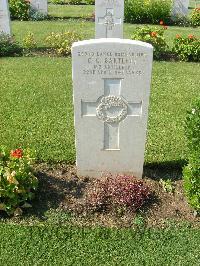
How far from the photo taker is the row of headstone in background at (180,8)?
54.9 ft

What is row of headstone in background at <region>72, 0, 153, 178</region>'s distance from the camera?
4.78 m

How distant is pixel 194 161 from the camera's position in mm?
4797

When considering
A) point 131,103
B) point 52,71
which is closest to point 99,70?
point 131,103

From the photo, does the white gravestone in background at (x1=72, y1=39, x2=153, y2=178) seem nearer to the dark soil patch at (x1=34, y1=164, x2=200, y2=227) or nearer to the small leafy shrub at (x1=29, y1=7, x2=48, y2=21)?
the dark soil patch at (x1=34, y1=164, x2=200, y2=227)

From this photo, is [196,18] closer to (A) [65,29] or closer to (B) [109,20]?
(A) [65,29]

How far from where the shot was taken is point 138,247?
4668 millimetres

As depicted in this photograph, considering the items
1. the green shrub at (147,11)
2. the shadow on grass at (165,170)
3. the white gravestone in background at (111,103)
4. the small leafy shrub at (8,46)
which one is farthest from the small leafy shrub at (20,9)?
the white gravestone in background at (111,103)

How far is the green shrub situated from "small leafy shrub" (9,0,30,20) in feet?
13.3

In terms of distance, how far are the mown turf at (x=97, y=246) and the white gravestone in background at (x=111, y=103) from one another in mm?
1026

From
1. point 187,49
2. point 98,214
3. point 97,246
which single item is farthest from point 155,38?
point 97,246

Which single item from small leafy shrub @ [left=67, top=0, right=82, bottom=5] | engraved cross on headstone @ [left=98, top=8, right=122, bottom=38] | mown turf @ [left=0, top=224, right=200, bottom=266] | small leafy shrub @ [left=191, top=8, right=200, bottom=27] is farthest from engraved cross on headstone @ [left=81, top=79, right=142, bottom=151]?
small leafy shrub @ [left=67, top=0, right=82, bottom=5]

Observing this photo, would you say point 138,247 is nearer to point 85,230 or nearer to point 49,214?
point 85,230

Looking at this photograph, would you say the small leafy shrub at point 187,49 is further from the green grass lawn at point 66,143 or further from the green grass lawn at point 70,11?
the green grass lawn at point 70,11

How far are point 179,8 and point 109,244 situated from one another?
557 inches
